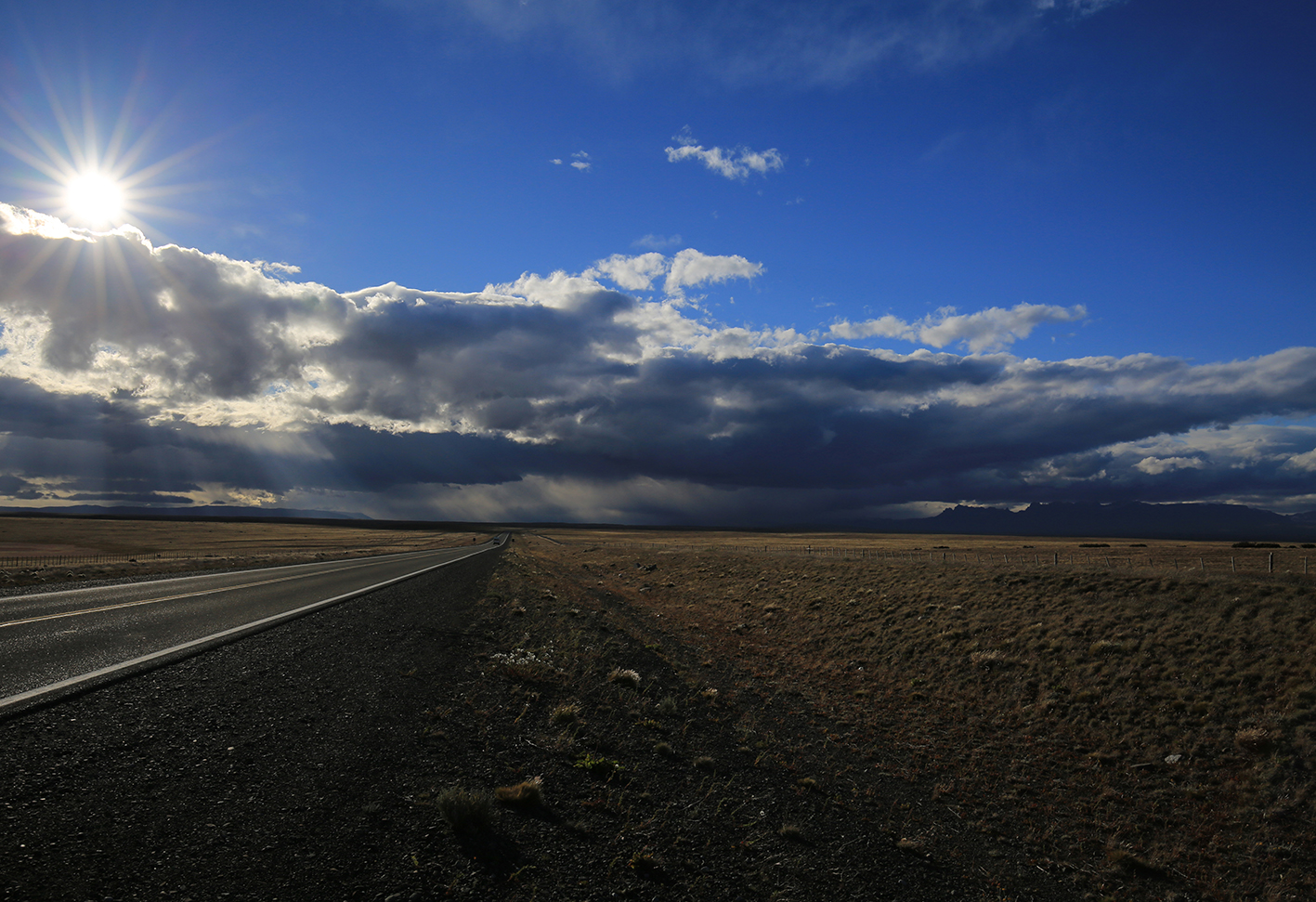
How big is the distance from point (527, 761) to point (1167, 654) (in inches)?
795

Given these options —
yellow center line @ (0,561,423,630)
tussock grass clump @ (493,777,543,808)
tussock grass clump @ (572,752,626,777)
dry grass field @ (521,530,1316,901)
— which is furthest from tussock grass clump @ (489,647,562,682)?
yellow center line @ (0,561,423,630)

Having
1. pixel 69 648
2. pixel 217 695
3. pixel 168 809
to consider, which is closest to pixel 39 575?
pixel 69 648

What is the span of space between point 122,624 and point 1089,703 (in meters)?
24.2

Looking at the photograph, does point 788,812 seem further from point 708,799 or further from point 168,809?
point 168,809

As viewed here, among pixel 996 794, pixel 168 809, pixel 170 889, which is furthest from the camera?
pixel 996 794

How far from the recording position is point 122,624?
11922mm

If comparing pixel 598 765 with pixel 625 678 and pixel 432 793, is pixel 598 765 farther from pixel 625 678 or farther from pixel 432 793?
pixel 625 678

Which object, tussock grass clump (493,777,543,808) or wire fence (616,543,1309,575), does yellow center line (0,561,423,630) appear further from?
wire fence (616,543,1309,575)

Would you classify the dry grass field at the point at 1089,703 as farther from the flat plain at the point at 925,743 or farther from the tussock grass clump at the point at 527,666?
the tussock grass clump at the point at 527,666

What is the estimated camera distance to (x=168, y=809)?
17.7 ft

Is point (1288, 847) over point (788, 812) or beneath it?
beneath

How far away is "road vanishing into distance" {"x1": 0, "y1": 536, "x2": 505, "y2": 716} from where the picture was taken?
8.24 metres

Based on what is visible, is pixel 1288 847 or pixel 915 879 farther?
pixel 1288 847

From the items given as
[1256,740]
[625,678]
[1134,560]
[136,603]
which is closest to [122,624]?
[136,603]
